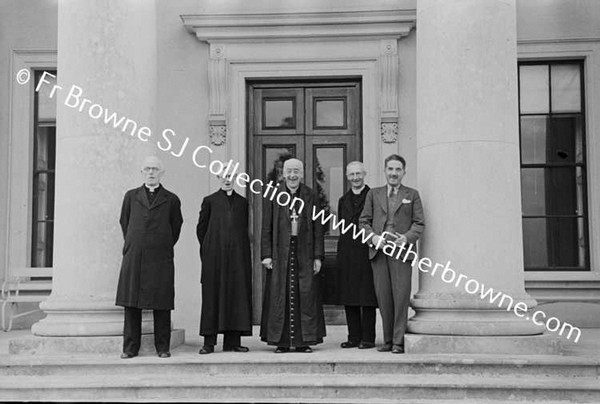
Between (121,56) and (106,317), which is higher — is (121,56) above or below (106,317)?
above

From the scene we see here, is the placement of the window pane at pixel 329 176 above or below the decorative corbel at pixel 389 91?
below

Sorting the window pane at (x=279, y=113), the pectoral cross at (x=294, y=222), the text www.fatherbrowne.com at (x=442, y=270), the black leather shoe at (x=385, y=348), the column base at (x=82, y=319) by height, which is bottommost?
the black leather shoe at (x=385, y=348)

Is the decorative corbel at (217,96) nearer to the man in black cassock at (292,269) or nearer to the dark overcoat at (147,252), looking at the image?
the man in black cassock at (292,269)

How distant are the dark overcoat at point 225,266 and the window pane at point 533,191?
4.71 m

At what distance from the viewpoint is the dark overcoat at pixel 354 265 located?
8875 millimetres

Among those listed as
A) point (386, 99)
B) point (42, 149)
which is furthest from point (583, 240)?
point (42, 149)

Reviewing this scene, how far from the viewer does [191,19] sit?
1164 centimetres

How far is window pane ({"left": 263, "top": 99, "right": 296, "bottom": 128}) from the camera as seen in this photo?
11781 mm

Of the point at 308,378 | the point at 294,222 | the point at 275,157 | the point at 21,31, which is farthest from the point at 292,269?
the point at 21,31

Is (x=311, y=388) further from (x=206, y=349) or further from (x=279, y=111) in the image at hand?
(x=279, y=111)

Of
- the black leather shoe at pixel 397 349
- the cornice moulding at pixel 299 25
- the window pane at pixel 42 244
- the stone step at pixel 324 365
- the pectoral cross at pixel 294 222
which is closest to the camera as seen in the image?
the stone step at pixel 324 365

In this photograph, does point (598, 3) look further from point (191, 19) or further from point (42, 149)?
point (42, 149)

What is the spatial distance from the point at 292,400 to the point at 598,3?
7620 mm

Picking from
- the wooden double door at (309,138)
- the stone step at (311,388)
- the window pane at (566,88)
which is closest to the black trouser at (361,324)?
the stone step at (311,388)
